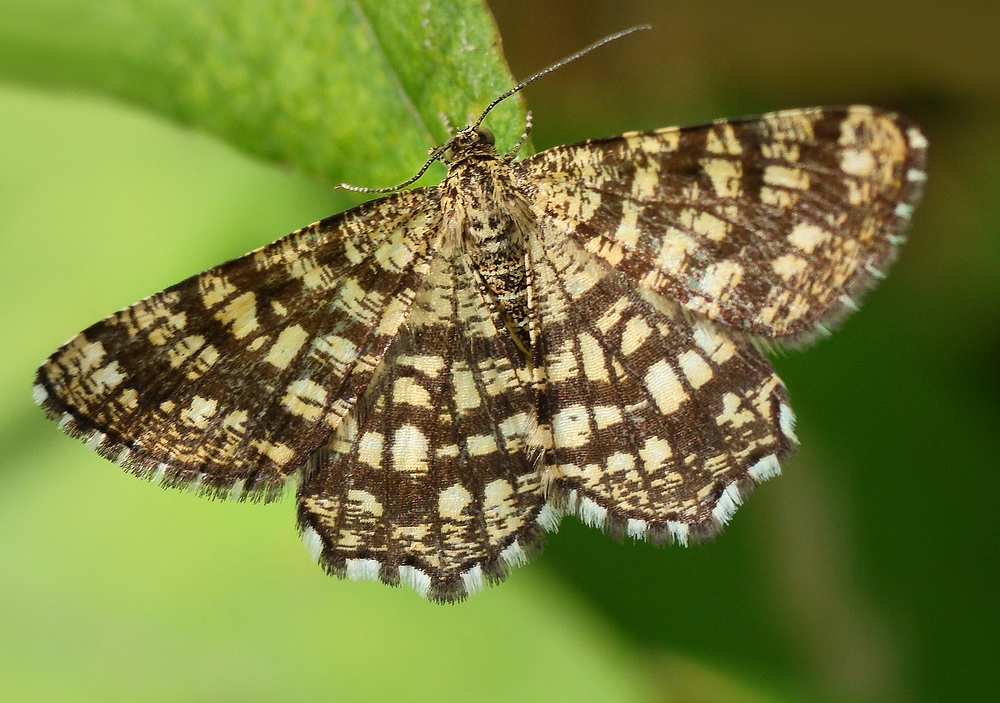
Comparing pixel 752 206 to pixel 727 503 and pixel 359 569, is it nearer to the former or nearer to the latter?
pixel 727 503

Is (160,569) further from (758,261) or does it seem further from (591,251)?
(758,261)

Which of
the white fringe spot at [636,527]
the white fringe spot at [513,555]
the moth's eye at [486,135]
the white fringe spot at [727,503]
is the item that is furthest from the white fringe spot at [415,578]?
the moth's eye at [486,135]

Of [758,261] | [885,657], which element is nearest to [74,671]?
[758,261]

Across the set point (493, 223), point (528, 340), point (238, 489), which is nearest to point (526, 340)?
point (528, 340)

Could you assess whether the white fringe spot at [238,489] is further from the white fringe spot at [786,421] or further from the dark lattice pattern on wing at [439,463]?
the white fringe spot at [786,421]

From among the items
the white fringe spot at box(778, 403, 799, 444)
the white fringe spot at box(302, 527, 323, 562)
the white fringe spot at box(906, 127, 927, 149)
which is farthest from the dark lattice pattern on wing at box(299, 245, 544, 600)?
the white fringe spot at box(906, 127, 927, 149)
